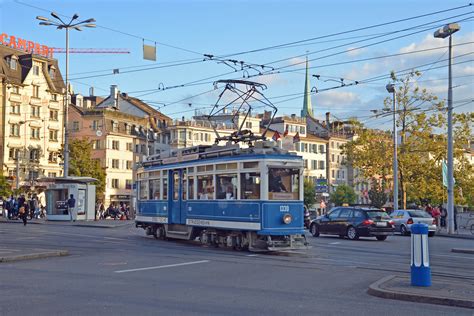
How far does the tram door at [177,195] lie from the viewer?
23.8m

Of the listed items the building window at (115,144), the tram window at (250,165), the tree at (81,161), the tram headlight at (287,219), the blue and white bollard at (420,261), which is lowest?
the blue and white bollard at (420,261)

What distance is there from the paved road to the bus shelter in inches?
867

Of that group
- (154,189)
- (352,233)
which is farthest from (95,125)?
(352,233)

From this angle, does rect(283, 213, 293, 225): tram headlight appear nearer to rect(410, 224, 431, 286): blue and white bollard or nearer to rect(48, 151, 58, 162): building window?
rect(410, 224, 431, 286): blue and white bollard

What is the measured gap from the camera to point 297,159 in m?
20.5

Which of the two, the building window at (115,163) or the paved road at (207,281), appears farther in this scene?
the building window at (115,163)

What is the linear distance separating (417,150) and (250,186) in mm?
32944

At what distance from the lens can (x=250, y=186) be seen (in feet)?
65.9

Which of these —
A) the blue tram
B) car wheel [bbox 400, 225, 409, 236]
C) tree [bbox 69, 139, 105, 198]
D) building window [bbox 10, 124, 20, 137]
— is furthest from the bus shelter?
building window [bbox 10, 124, 20, 137]

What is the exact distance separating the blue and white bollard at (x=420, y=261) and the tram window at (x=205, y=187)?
34.5 feet

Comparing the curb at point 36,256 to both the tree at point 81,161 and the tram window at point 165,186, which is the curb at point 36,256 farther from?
the tree at point 81,161

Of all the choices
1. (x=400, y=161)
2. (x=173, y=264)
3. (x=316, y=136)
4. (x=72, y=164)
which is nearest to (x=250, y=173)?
(x=173, y=264)

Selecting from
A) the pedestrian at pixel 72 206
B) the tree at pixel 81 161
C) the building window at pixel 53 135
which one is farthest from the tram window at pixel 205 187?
the building window at pixel 53 135

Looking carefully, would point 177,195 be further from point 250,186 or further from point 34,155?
point 34,155
